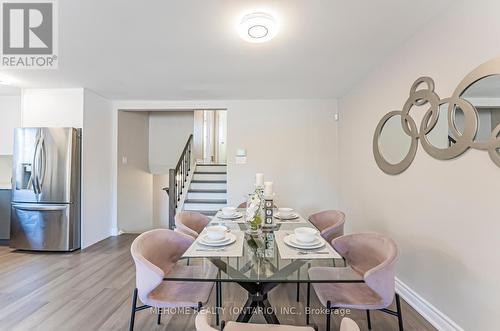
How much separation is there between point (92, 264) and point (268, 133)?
3.27m

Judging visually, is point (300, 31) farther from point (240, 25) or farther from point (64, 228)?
point (64, 228)

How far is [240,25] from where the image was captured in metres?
2.19

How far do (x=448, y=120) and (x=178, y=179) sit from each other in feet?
15.0

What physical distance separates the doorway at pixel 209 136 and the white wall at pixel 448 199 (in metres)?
4.94

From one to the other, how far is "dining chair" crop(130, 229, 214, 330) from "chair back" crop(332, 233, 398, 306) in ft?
3.43

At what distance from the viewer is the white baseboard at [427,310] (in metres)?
2.03

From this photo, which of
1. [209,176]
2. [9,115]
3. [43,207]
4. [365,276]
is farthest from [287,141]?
[9,115]

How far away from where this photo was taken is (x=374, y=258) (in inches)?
76.5

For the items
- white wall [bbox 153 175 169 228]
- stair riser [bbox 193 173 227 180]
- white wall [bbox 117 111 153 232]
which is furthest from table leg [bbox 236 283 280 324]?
white wall [bbox 153 175 169 228]

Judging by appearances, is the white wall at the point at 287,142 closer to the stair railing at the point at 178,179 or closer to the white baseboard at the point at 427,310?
the stair railing at the point at 178,179

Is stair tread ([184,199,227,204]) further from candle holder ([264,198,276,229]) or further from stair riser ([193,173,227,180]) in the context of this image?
candle holder ([264,198,276,229])

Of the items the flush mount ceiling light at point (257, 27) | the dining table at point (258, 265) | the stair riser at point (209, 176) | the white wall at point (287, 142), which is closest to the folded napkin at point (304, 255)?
the dining table at point (258, 265)

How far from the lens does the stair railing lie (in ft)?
15.0

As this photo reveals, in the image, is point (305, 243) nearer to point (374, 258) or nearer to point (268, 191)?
point (374, 258)
